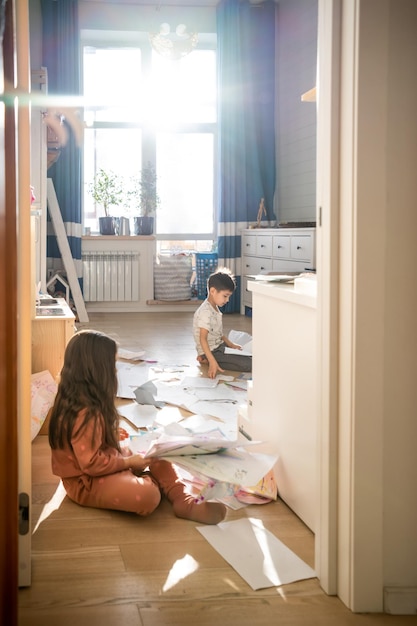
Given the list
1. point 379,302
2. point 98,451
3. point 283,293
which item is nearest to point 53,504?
point 98,451

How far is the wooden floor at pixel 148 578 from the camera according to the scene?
1532mm

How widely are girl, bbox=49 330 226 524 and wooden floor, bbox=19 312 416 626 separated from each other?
48 millimetres

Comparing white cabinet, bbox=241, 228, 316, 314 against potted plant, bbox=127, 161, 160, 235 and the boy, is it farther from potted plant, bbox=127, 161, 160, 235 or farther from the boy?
the boy

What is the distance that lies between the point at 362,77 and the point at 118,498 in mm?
1281

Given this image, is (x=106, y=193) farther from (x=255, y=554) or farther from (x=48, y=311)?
(x=255, y=554)

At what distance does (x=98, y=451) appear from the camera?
83.6 inches

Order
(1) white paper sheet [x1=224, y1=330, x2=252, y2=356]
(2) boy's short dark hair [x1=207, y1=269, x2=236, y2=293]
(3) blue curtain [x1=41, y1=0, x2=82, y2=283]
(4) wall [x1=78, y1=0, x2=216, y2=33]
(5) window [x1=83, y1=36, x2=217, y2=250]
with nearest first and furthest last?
(2) boy's short dark hair [x1=207, y1=269, x2=236, y2=293] < (1) white paper sheet [x1=224, y1=330, x2=252, y2=356] < (3) blue curtain [x1=41, y1=0, x2=82, y2=283] < (4) wall [x1=78, y1=0, x2=216, y2=33] < (5) window [x1=83, y1=36, x2=217, y2=250]

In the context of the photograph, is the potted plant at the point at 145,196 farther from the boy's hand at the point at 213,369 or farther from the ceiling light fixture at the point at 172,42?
the boy's hand at the point at 213,369

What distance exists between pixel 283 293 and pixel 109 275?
538cm

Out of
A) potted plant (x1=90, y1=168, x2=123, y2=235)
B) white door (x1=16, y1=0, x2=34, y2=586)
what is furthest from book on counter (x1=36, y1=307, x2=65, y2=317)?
potted plant (x1=90, y1=168, x2=123, y2=235)

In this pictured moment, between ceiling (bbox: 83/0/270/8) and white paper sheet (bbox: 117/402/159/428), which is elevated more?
ceiling (bbox: 83/0/270/8)

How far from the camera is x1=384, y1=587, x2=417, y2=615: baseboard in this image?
5.13ft

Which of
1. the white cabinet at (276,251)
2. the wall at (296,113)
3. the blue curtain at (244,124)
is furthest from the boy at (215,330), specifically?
the blue curtain at (244,124)

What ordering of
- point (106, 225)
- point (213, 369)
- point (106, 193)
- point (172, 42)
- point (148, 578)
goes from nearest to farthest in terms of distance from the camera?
point (148, 578), point (213, 369), point (172, 42), point (106, 193), point (106, 225)
